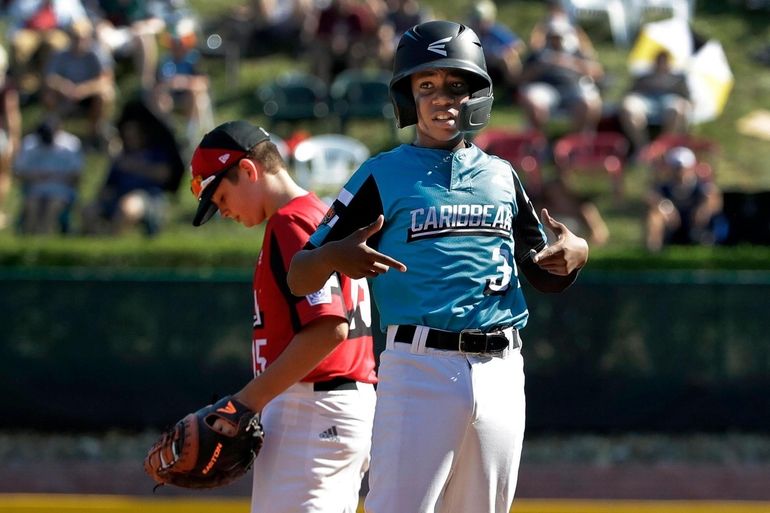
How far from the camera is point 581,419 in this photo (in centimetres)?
987

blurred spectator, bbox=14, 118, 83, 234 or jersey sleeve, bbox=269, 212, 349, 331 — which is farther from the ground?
blurred spectator, bbox=14, 118, 83, 234

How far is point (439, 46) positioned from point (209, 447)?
4.51 ft

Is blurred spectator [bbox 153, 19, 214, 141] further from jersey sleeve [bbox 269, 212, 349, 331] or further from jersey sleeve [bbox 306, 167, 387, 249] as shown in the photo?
jersey sleeve [bbox 306, 167, 387, 249]

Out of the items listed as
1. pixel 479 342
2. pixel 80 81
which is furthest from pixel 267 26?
pixel 479 342

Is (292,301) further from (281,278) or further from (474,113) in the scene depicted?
(474,113)

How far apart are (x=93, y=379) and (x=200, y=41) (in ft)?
27.3

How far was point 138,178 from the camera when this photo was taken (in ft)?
40.6

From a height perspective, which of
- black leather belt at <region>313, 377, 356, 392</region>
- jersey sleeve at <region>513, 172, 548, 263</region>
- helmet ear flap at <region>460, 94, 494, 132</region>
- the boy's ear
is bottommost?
black leather belt at <region>313, 377, 356, 392</region>

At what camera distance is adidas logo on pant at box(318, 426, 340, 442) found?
157 inches

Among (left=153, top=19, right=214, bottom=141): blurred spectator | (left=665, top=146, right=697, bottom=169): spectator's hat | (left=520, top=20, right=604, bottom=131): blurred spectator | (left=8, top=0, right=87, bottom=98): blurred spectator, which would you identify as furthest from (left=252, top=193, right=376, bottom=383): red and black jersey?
(left=8, top=0, right=87, bottom=98): blurred spectator

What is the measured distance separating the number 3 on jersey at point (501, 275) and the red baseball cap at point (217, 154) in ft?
2.99

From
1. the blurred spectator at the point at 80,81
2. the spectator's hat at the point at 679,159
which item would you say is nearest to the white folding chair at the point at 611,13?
the spectator's hat at the point at 679,159

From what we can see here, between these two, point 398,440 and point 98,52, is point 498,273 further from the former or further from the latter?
point 98,52

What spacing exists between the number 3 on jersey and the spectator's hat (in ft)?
29.2
